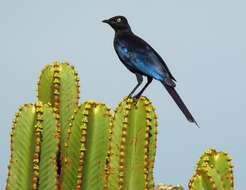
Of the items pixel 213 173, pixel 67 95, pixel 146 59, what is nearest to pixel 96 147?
pixel 67 95

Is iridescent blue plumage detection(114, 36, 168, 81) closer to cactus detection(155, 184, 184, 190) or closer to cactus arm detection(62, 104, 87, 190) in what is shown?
cactus arm detection(62, 104, 87, 190)

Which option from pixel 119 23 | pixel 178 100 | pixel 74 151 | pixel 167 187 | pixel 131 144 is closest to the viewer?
pixel 131 144

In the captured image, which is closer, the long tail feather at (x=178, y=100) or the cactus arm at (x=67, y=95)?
the cactus arm at (x=67, y=95)

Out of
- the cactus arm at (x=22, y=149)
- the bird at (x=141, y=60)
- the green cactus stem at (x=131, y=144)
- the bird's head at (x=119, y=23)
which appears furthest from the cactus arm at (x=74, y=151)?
the bird's head at (x=119, y=23)

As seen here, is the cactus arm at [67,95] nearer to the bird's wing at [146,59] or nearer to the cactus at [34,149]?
the cactus at [34,149]

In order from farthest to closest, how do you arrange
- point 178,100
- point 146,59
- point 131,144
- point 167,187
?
1. point 167,187
2. point 146,59
3. point 178,100
4. point 131,144

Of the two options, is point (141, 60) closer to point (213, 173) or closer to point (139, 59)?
point (139, 59)

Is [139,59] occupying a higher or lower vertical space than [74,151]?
higher

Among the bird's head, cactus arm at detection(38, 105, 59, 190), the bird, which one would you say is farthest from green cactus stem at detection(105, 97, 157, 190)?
the bird's head

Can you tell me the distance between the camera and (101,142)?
281 inches

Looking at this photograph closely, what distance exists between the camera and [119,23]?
954 cm

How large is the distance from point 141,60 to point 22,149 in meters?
2.29

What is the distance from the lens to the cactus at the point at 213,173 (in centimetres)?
630

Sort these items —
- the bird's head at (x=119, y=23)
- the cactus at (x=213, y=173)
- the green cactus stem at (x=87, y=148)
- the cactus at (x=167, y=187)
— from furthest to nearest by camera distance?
the cactus at (x=167, y=187) < the bird's head at (x=119, y=23) < the green cactus stem at (x=87, y=148) < the cactus at (x=213, y=173)
